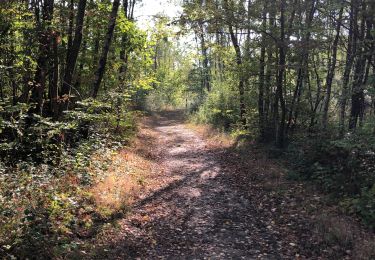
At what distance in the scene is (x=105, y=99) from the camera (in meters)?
10.6

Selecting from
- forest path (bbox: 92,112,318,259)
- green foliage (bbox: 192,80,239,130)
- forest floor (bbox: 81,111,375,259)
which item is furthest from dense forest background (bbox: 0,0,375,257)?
green foliage (bbox: 192,80,239,130)

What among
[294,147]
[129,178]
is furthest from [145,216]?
[294,147]

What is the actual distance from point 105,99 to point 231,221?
222 inches

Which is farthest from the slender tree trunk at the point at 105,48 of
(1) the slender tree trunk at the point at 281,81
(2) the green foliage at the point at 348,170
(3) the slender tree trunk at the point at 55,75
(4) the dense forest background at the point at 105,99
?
(2) the green foliage at the point at 348,170

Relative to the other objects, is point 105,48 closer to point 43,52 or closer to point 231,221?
point 43,52

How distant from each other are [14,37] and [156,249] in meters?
7.49

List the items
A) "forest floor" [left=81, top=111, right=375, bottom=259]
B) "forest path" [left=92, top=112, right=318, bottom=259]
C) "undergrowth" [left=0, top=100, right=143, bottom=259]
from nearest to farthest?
"undergrowth" [left=0, top=100, right=143, bottom=259] < "forest floor" [left=81, top=111, right=375, bottom=259] < "forest path" [left=92, top=112, right=318, bottom=259]

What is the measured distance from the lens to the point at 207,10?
1256cm

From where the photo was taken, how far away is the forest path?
6277 mm

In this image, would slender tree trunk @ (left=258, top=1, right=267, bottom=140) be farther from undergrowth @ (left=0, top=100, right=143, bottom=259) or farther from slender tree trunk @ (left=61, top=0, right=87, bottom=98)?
undergrowth @ (left=0, top=100, right=143, bottom=259)

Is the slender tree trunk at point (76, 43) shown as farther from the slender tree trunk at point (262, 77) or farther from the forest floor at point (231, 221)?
the slender tree trunk at point (262, 77)

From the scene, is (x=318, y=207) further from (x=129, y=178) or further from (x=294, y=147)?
(x=129, y=178)

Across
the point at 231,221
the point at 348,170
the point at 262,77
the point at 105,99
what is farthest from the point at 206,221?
the point at 262,77

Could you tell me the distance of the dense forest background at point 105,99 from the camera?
6.64 meters
